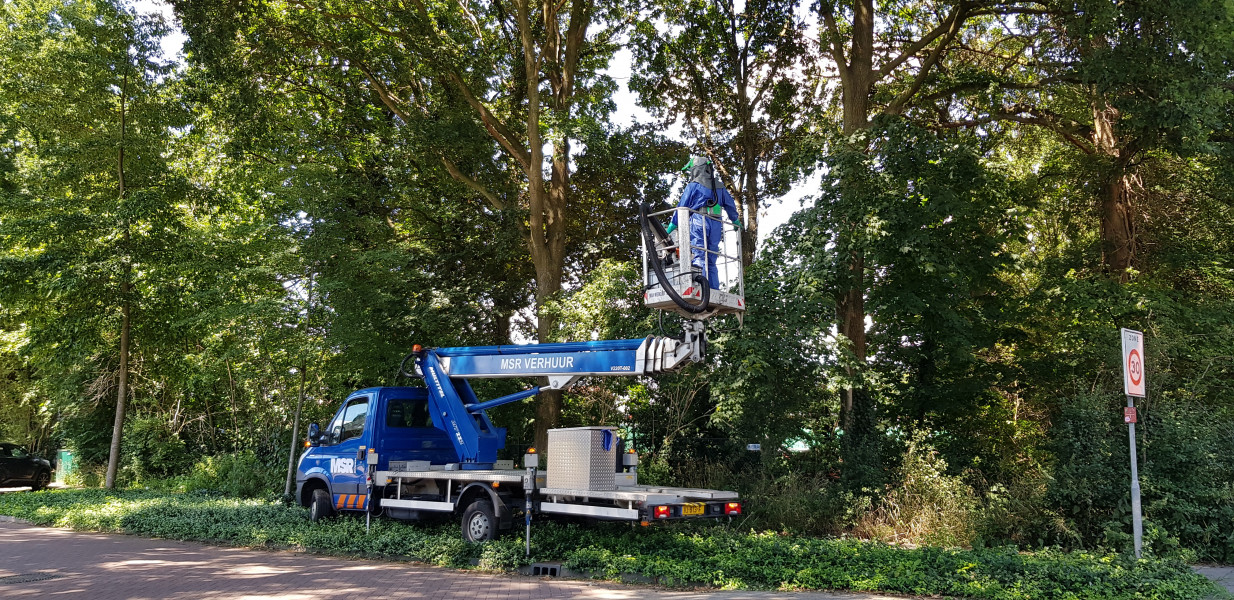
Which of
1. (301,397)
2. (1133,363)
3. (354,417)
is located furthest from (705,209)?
(301,397)

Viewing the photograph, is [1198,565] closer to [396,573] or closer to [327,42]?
[396,573]

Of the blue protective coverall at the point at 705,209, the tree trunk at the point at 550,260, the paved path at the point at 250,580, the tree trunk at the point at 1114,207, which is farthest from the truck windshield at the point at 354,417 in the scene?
the tree trunk at the point at 1114,207

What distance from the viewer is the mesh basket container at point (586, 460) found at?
949cm

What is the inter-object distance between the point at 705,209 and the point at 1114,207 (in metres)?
12.8

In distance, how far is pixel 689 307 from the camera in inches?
316

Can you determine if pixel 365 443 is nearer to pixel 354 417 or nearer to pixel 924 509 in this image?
pixel 354 417

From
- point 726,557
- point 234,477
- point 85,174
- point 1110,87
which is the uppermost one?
point 1110,87

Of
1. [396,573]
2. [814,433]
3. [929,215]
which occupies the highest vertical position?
[929,215]

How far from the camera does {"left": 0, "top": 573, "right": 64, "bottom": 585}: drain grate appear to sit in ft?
27.6

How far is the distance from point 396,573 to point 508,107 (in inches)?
485

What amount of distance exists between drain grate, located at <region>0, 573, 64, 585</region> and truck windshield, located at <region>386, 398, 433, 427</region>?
15.5 feet

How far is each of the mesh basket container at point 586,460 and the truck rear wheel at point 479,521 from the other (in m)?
1.05

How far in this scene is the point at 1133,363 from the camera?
9031 mm

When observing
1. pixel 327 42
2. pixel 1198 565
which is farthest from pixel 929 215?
pixel 327 42
